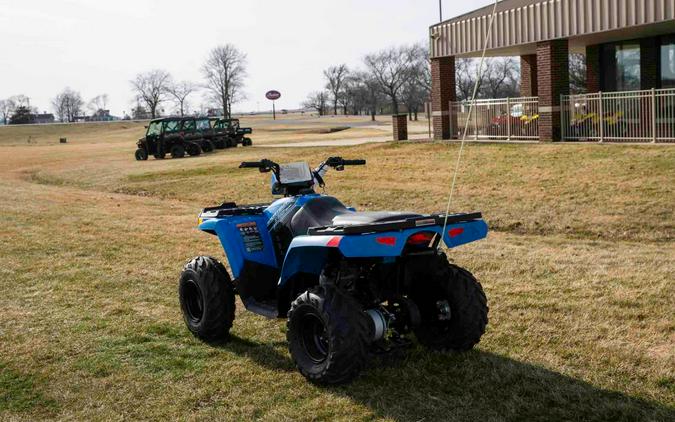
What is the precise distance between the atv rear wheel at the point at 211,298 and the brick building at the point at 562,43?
14845 mm

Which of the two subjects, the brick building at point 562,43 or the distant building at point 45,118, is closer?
the brick building at point 562,43

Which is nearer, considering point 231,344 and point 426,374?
point 426,374

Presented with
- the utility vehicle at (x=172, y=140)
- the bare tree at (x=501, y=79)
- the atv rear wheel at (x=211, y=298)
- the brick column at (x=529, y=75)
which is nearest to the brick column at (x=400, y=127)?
the brick column at (x=529, y=75)

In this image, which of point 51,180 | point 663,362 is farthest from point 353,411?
point 51,180

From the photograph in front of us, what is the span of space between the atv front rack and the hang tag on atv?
3.31ft

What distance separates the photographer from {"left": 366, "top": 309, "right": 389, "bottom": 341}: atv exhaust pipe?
5172 millimetres

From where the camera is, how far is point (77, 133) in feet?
312

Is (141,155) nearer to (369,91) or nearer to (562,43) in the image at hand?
(562,43)

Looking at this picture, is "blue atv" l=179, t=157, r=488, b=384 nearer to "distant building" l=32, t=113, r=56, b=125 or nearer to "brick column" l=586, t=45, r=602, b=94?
"brick column" l=586, t=45, r=602, b=94

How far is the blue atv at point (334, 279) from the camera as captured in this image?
4.93 m

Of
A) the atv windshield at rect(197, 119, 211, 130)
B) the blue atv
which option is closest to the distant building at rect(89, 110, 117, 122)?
the atv windshield at rect(197, 119, 211, 130)

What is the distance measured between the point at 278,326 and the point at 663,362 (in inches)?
121

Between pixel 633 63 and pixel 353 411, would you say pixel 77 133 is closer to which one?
pixel 633 63

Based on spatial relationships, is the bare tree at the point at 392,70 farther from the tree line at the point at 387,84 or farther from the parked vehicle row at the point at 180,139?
the parked vehicle row at the point at 180,139
